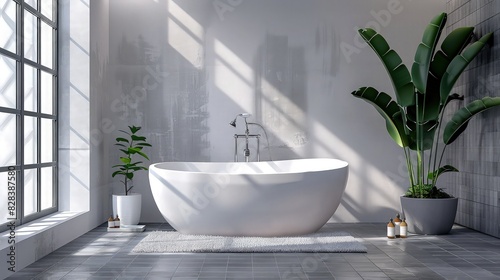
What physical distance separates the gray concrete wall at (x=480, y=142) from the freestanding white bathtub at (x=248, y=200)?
49.9 inches

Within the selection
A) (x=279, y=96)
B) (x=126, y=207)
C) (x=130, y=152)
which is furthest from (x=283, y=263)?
(x=279, y=96)

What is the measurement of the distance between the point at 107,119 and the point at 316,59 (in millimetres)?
2187

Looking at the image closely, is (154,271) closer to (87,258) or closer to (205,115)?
(87,258)

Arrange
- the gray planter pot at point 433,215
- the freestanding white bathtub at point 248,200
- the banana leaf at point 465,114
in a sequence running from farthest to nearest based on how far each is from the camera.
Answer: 1. the gray planter pot at point 433,215
2. the banana leaf at point 465,114
3. the freestanding white bathtub at point 248,200

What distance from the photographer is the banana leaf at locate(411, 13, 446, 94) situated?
188 inches

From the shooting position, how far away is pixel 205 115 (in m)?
5.75

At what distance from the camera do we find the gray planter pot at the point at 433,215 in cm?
489

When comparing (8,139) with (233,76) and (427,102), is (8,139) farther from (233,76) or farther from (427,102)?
(427,102)

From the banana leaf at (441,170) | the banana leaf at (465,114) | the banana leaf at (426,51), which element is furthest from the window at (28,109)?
the banana leaf at (465,114)

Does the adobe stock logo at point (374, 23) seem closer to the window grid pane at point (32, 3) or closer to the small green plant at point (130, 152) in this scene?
the small green plant at point (130, 152)

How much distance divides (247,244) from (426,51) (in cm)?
223

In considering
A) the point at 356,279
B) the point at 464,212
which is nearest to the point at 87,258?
the point at 356,279

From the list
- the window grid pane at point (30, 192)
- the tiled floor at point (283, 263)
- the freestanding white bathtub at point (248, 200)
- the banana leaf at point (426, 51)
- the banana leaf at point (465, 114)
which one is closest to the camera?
the tiled floor at point (283, 263)

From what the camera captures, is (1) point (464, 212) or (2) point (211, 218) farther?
(1) point (464, 212)
